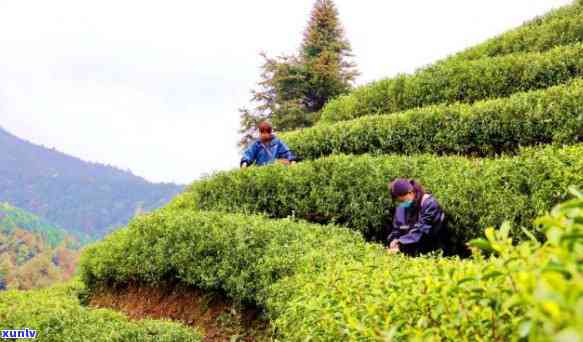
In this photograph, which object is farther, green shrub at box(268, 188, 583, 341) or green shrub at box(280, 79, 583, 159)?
green shrub at box(280, 79, 583, 159)

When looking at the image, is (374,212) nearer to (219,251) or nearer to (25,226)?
(219,251)

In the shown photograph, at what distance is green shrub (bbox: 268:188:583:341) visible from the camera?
46.2 inches

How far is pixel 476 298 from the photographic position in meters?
2.18

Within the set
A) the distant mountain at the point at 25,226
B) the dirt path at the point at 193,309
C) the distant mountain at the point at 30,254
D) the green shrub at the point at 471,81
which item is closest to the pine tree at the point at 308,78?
the green shrub at the point at 471,81

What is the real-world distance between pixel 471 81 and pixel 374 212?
5.17 meters

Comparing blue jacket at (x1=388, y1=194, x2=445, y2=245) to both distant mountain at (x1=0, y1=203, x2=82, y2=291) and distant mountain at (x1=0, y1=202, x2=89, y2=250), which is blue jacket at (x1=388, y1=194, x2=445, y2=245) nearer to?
distant mountain at (x1=0, y1=203, x2=82, y2=291)

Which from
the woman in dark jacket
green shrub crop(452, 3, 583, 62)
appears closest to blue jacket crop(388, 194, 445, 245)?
the woman in dark jacket

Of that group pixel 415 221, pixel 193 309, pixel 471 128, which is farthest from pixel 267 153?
pixel 415 221

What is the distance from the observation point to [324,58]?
92.1 feet

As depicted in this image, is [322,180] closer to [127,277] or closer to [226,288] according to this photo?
[226,288]

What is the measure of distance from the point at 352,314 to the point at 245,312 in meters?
4.11

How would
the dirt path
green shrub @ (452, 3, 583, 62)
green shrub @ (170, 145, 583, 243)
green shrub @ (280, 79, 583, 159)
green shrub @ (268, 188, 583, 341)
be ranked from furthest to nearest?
green shrub @ (452, 3, 583, 62)
green shrub @ (280, 79, 583, 159)
the dirt path
green shrub @ (170, 145, 583, 243)
green shrub @ (268, 188, 583, 341)

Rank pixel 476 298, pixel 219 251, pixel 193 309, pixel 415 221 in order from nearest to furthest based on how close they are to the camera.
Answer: pixel 476 298
pixel 415 221
pixel 219 251
pixel 193 309

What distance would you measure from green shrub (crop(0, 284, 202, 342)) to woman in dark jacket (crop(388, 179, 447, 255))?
10.2ft
